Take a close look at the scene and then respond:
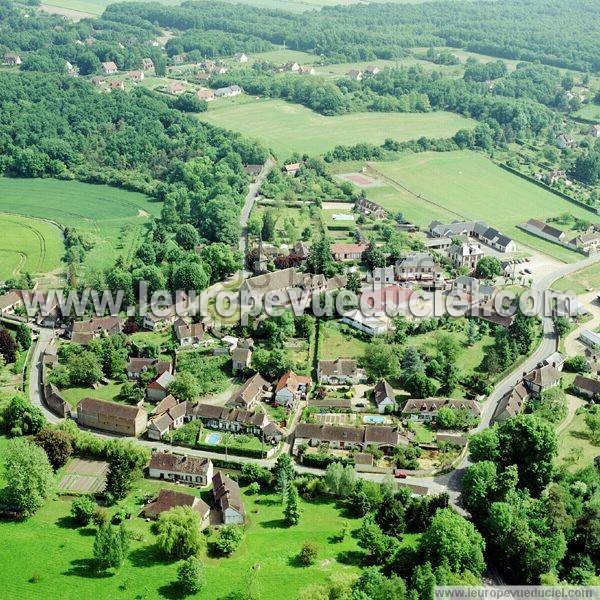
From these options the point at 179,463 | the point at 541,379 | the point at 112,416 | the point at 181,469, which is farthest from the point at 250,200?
the point at 181,469

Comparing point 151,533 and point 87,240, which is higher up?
point 87,240

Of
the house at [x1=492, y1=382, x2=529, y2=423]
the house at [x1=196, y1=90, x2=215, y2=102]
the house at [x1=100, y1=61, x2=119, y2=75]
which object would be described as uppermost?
the house at [x1=100, y1=61, x2=119, y2=75]

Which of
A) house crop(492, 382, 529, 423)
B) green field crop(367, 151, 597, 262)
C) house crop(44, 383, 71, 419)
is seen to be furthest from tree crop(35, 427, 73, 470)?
green field crop(367, 151, 597, 262)

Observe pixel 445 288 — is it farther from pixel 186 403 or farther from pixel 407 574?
pixel 407 574

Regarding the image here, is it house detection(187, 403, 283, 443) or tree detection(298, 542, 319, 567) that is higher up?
house detection(187, 403, 283, 443)

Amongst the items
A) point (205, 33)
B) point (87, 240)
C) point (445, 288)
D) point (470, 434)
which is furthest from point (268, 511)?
point (205, 33)

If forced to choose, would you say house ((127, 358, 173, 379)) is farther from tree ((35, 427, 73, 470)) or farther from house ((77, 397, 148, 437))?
tree ((35, 427, 73, 470))
